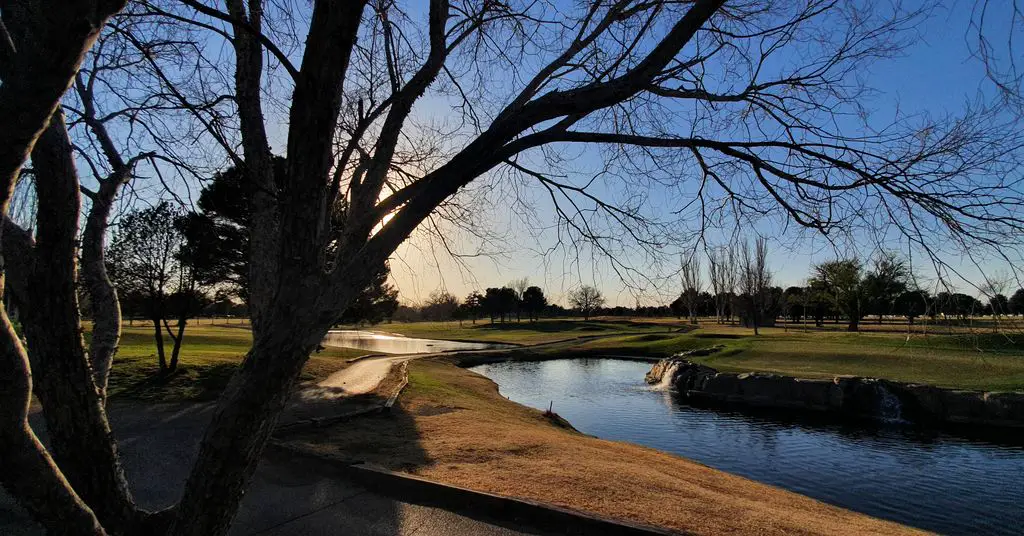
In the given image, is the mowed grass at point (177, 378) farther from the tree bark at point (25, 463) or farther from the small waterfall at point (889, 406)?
the small waterfall at point (889, 406)

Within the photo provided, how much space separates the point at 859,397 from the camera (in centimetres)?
1916

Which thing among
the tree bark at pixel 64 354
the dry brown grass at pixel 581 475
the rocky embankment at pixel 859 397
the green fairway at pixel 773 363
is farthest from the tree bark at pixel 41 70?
the rocky embankment at pixel 859 397

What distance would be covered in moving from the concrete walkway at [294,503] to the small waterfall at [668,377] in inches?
774

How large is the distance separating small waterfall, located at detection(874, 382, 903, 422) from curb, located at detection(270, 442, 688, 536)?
55.8 feet

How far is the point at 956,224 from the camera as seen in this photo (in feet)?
10.0

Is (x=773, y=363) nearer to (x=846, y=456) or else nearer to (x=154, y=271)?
(x=846, y=456)

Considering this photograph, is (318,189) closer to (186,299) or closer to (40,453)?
(40,453)

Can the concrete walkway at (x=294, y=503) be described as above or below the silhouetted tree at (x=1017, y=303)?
below

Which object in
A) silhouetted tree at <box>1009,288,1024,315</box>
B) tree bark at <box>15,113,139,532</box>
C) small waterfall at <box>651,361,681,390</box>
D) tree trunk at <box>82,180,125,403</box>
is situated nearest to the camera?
tree bark at <box>15,113,139,532</box>

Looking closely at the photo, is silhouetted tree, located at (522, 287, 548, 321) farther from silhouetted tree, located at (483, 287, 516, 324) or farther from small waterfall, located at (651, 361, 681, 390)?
small waterfall, located at (651, 361, 681, 390)

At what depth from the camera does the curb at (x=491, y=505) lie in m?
5.43

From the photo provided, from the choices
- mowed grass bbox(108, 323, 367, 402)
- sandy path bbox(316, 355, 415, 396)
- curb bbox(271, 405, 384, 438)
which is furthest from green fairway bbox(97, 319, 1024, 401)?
curb bbox(271, 405, 384, 438)

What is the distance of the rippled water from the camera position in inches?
405

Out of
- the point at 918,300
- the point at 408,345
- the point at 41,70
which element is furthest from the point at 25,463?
the point at 408,345
